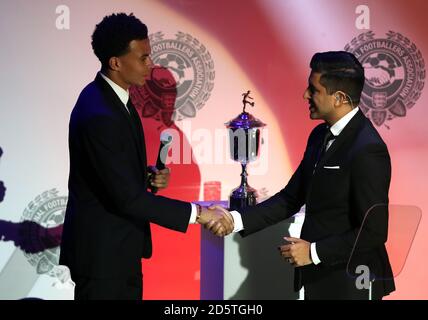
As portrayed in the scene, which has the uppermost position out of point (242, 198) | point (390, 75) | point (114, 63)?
point (390, 75)

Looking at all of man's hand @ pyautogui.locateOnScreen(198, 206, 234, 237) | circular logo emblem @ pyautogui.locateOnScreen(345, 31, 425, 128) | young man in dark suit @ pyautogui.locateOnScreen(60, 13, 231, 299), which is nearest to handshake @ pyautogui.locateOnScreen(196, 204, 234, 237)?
man's hand @ pyautogui.locateOnScreen(198, 206, 234, 237)

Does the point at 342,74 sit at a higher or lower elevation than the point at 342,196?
higher

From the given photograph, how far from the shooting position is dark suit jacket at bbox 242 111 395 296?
195 cm

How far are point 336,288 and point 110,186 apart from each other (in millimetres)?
836

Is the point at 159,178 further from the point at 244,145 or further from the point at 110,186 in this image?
the point at 244,145

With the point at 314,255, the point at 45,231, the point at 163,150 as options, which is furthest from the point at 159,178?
the point at 45,231

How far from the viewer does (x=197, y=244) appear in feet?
11.6

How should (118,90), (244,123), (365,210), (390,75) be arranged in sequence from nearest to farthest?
(365,210) → (118,90) → (244,123) → (390,75)

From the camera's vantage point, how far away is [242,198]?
2.92 meters

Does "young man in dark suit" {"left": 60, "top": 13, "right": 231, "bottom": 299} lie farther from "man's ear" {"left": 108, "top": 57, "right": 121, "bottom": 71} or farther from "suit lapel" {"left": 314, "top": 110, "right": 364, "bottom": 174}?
"suit lapel" {"left": 314, "top": 110, "right": 364, "bottom": 174}

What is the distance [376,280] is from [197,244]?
5.26ft

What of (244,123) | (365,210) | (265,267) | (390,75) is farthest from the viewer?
(390,75)

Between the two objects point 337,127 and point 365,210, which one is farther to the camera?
point 337,127

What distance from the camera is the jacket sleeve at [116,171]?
7.14 feet
